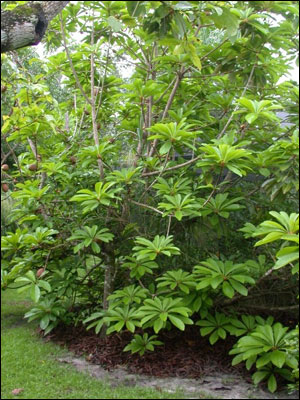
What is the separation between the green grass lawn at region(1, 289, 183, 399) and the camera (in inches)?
138

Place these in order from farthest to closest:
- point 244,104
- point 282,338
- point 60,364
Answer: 1. point 60,364
2. point 282,338
3. point 244,104

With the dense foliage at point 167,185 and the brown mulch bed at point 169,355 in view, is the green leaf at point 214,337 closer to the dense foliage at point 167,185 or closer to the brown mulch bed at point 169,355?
the dense foliage at point 167,185

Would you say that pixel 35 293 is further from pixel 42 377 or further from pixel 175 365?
pixel 175 365

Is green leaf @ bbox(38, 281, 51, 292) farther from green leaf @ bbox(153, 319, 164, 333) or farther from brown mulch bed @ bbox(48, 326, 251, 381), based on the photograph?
brown mulch bed @ bbox(48, 326, 251, 381)

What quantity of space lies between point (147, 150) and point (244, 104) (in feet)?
4.12

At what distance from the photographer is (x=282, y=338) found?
348cm

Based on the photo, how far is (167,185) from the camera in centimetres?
356

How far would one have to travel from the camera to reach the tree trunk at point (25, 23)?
1.29 meters

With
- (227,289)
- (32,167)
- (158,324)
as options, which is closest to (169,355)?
(158,324)

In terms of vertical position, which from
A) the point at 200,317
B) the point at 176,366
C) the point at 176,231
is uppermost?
the point at 176,231

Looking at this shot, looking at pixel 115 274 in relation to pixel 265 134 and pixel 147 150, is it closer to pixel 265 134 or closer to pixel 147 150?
pixel 147 150

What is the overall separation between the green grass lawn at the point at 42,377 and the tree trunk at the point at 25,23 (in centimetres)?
287

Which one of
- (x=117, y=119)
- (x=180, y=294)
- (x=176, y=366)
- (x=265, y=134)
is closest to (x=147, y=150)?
(x=117, y=119)

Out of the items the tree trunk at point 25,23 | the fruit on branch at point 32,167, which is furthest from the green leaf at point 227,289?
A: the tree trunk at point 25,23
